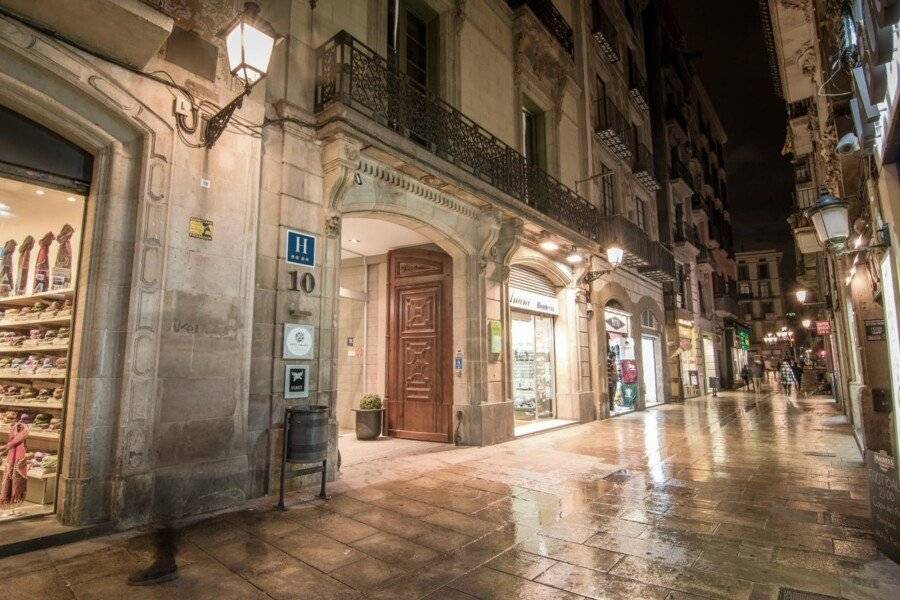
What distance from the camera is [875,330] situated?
281 inches

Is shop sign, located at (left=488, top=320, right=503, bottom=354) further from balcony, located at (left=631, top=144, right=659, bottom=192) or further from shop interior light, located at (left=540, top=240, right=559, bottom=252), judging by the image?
balcony, located at (left=631, top=144, right=659, bottom=192)

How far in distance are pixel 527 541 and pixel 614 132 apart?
14.6 metres

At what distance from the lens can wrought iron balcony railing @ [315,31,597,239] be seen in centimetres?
671

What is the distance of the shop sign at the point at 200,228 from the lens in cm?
523

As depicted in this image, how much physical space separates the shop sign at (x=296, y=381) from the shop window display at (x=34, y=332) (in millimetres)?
2209

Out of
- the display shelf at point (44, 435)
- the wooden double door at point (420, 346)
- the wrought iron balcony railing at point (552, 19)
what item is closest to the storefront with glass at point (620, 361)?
the wooden double door at point (420, 346)

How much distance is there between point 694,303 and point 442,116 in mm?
20442

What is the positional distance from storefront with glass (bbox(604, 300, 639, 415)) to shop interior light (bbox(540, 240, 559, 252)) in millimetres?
3908

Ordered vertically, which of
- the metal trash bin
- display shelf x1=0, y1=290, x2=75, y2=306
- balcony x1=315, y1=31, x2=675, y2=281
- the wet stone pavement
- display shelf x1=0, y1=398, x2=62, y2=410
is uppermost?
balcony x1=315, y1=31, x2=675, y2=281

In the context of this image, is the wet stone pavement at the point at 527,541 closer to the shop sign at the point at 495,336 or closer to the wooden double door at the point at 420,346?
the wooden double door at the point at 420,346

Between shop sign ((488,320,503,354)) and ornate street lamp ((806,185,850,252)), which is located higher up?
ornate street lamp ((806,185,850,252))

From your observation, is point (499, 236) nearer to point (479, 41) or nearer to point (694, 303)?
point (479, 41)

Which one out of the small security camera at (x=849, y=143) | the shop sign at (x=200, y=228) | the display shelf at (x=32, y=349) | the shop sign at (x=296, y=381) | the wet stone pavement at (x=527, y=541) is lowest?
the wet stone pavement at (x=527, y=541)

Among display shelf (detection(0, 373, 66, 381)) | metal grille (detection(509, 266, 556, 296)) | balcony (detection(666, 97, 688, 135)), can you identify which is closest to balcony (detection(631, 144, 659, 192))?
balcony (detection(666, 97, 688, 135))
